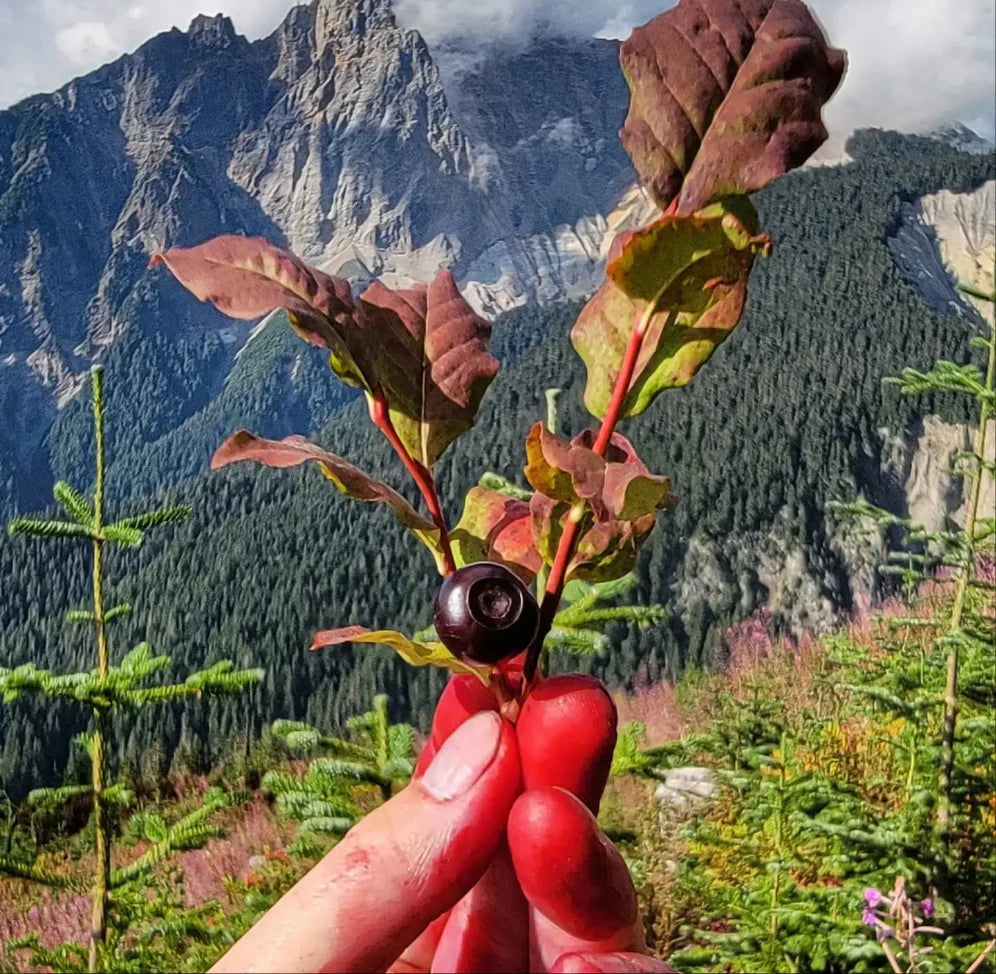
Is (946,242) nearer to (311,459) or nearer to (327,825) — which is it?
(327,825)

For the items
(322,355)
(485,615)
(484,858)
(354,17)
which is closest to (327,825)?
(484,858)

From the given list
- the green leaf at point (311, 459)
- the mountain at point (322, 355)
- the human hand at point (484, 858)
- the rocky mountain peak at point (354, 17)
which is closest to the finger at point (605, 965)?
the human hand at point (484, 858)

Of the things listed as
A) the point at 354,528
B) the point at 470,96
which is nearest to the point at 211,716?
the point at 354,528

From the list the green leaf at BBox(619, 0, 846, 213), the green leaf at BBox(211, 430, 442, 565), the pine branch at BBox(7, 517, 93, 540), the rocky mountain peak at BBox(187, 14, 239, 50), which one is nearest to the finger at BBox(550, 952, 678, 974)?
the green leaf at BBox(211, 430, 442, 565)

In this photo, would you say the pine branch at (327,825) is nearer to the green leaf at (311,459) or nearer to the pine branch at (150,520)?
the pine branch at (150,520)

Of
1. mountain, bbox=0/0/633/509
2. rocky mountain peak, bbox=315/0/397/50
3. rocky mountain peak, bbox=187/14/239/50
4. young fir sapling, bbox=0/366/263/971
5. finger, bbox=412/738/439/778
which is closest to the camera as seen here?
finger, bbox=412/738/439/778

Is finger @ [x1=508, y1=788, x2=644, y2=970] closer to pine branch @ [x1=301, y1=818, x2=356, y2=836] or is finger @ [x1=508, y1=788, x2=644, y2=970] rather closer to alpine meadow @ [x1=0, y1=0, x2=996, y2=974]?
alpine meadow @ [x1=0, y1=0, x2=996, y2=974]
